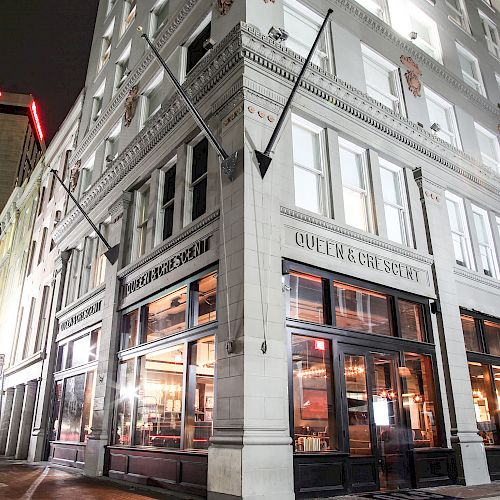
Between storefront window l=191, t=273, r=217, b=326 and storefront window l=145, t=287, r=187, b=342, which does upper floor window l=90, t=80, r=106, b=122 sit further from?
storefront window l=191, t=273, r=217, b=326

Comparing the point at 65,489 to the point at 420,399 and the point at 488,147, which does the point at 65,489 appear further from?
the point at 488,147

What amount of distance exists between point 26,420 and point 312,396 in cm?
1746

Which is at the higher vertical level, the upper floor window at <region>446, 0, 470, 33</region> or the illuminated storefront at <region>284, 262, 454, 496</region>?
the upper floor window at <region>446, 0, 470, 33</region>

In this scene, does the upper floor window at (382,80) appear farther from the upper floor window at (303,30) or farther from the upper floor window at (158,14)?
the upper floor window at (158,14)

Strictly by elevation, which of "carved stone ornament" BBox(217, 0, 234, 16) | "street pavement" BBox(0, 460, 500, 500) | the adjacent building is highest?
the adjacent building

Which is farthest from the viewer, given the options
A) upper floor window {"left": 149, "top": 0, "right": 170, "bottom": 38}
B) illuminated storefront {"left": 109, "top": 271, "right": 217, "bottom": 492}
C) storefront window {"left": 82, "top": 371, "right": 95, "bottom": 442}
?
upper floor window {"left": 149, "top": 0, "right": 170, "bottom": 38}

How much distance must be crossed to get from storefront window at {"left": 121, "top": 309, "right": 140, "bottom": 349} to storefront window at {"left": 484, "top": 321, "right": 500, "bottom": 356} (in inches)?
438

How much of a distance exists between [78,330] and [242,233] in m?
11.2

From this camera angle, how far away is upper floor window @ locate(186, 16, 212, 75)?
46.2 feet

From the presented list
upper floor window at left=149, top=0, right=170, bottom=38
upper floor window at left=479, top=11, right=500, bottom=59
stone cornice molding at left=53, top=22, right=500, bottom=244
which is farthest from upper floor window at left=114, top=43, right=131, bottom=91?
upper floor window at left=479, top=11, right=500, bottom=59

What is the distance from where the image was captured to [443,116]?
58.3 ft

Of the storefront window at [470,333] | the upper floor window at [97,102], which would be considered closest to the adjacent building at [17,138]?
the upper floor window at [97,102]

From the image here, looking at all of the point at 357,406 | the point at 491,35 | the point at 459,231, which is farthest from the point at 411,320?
the point at 491,35

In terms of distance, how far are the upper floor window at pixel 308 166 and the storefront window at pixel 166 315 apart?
153 inches
